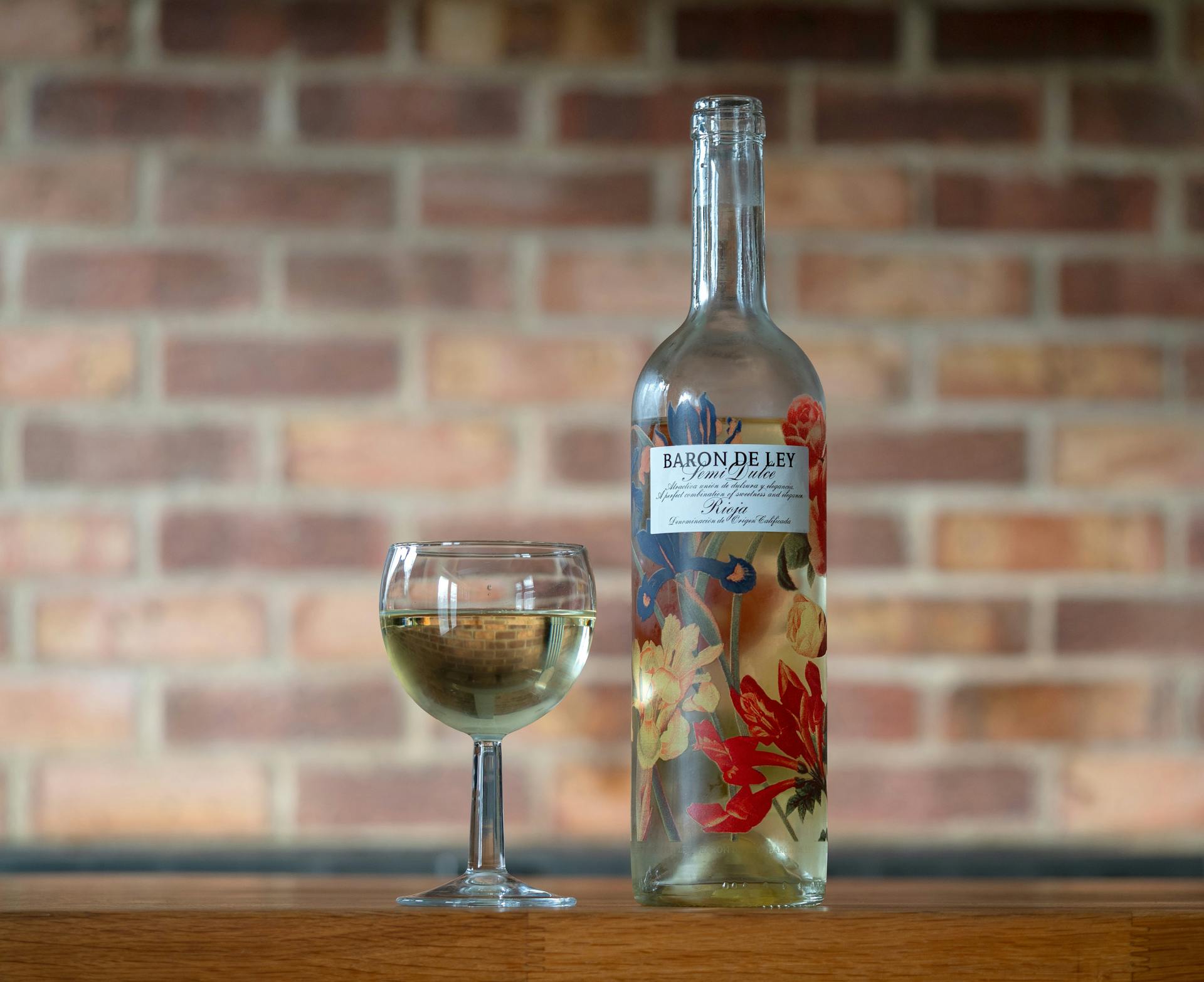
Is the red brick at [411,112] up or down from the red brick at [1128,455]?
up

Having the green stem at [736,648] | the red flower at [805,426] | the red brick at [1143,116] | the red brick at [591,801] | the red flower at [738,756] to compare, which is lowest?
the red brick at [591,801]

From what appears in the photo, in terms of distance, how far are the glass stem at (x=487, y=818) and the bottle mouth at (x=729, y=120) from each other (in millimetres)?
342

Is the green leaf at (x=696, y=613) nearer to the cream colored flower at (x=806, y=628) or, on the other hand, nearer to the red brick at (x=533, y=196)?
the cream colored flower at (x=806, y=628)

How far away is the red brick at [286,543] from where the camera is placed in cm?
122

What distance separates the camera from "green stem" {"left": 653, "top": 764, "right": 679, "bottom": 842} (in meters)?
0.71

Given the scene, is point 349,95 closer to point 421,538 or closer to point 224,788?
point 421,538

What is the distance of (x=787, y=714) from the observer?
712mm

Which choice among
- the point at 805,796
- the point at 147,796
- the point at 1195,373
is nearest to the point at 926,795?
the point at 1195,373

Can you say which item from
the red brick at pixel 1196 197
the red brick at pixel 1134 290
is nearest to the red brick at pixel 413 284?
the red brick at pixel 1134 290

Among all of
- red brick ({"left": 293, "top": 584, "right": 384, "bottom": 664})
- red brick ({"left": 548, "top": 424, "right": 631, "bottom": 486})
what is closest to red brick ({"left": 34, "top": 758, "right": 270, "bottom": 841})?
red brick ({"left": 293, "top": 584, "right": 384, "bottom": 664})

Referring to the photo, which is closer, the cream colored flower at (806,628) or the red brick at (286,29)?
the cream colored flower at (806,628)

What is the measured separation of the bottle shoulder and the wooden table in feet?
0.81

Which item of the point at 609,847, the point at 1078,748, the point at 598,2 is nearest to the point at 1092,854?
the point at 1078,748

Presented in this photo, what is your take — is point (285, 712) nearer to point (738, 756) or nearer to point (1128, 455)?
point (738, 756)
